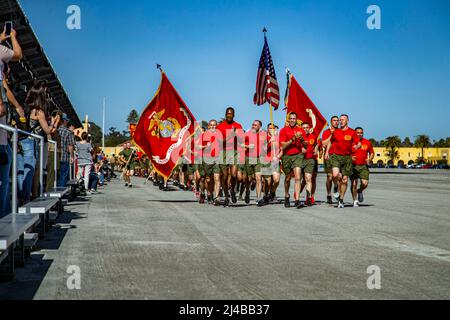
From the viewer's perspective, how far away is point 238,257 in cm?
630

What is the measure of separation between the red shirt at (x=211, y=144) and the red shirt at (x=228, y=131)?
17cm

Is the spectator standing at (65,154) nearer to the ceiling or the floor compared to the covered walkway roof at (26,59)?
nearer to the floor

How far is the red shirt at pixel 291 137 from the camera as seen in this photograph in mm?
13828

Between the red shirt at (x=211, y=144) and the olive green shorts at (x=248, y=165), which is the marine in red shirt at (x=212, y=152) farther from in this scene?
the olive green shorts at (x=248, y=165)

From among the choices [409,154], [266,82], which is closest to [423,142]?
[409,154]

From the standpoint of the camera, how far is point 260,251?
6.73m

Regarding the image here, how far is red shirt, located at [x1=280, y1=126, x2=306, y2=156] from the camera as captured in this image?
13828mm

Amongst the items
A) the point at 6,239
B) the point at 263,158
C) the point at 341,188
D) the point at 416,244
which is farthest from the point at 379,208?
the point at 6,239

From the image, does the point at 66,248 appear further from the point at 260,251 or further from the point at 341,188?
the point at 341,188

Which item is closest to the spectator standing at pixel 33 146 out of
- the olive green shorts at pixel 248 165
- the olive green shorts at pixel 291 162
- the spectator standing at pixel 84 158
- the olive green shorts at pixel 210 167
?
the olive green shorts at pixel 210 167

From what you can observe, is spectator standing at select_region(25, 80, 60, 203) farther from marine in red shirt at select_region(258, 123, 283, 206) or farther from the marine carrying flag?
the marine carrying flag

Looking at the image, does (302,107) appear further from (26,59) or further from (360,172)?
(26,59)

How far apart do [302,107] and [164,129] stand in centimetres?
410

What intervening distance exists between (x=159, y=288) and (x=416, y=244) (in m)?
4.09
